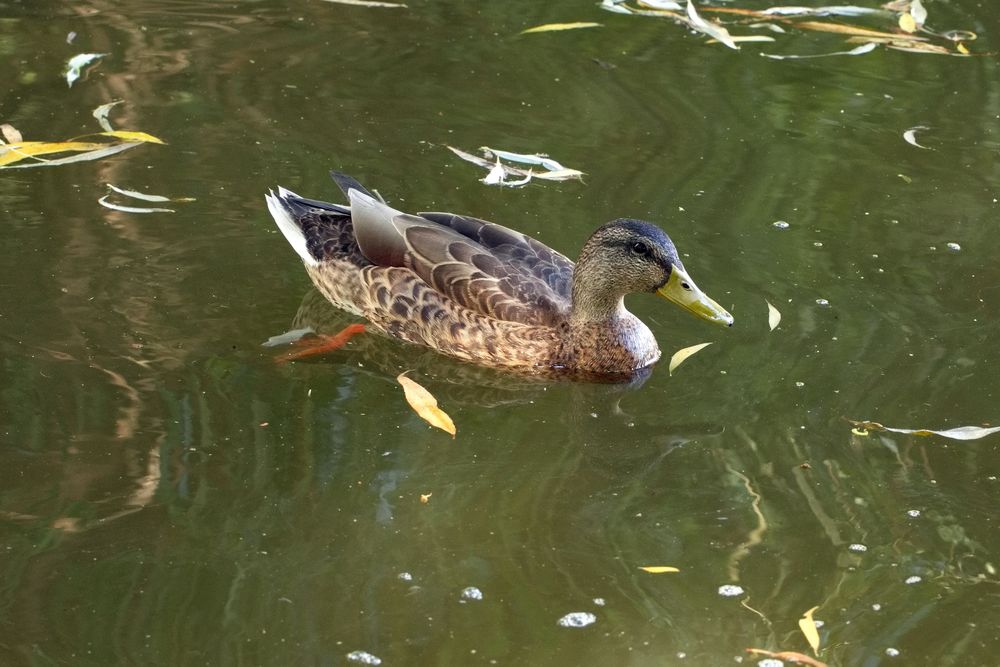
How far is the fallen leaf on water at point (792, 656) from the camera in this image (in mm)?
5160

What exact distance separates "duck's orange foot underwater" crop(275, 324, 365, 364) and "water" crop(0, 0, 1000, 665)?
0.13m

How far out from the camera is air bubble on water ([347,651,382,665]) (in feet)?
16.5

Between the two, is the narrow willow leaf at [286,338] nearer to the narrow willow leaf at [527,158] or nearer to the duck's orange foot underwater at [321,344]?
the duck's orange foot underwater at [321,344]

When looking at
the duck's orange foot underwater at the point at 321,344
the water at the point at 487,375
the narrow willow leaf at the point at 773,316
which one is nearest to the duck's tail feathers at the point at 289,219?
the water at the point at 487,375

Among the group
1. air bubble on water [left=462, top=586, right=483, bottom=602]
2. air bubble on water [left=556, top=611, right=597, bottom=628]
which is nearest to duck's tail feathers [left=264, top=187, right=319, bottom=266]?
air bubble on water [left=462, top=586, right=483, bottom=602]

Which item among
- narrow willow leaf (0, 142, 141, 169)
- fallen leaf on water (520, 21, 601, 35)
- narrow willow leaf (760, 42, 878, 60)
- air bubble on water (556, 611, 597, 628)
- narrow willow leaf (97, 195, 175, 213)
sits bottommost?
air bubble on water (556, 611, 597, 628)

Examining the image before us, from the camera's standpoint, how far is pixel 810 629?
Answer: 17.5ft

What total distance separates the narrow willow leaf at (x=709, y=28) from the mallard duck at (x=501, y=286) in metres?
3.57

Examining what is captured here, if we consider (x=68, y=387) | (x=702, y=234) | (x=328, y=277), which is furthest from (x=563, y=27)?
(x=68, y=387)

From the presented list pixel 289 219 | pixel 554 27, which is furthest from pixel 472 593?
pixel 554 27

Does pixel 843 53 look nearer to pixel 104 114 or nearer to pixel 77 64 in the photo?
pixel 104 114

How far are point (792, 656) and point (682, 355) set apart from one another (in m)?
2.37

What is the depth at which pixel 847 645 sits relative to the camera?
17.3ft

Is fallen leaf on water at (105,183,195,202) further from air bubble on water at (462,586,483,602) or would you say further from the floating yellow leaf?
the floating yellow leaf
